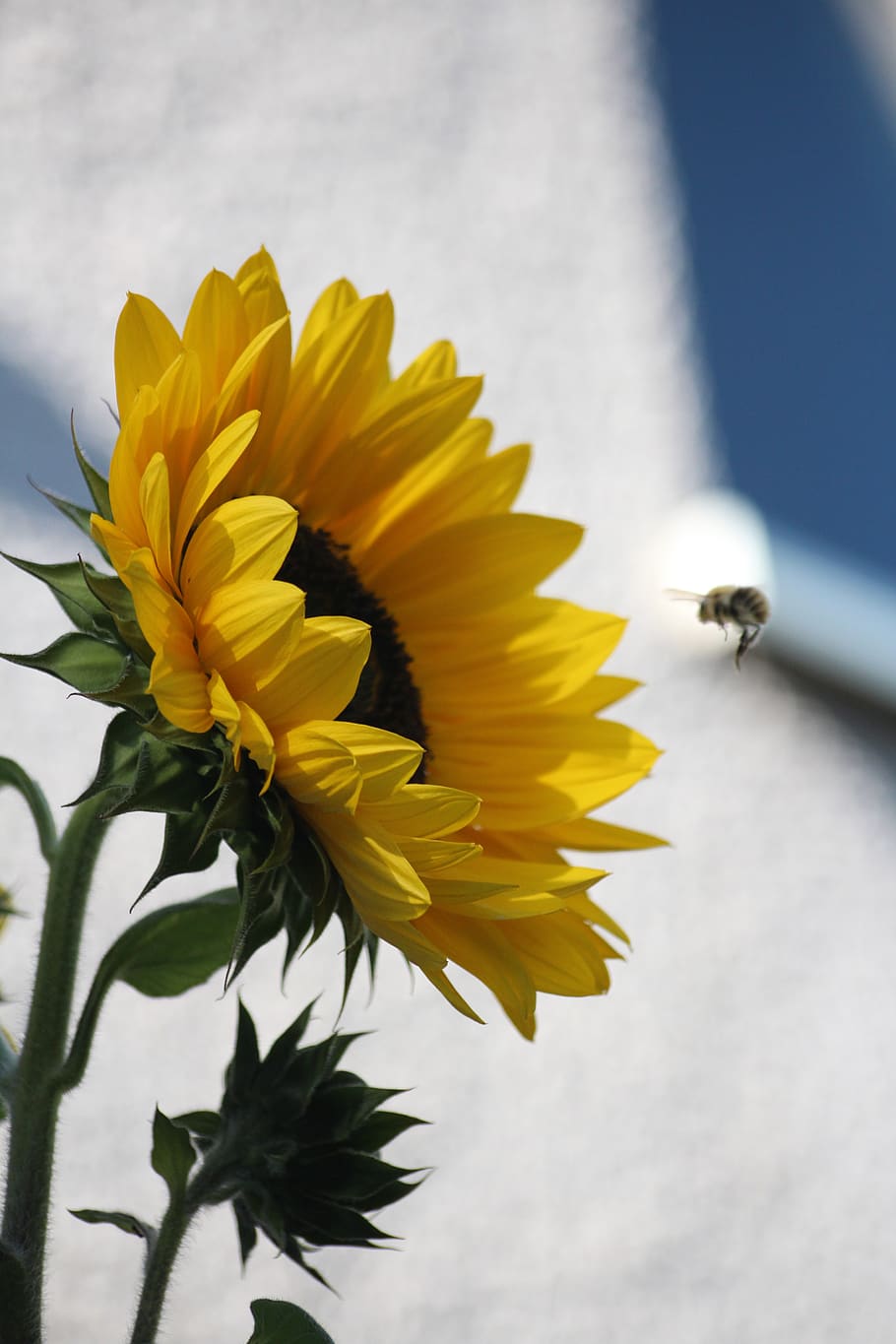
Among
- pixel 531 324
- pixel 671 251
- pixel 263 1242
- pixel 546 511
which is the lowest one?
pixel 263 1242

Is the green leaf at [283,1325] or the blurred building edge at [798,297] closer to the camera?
the green leaf at [283,1325]

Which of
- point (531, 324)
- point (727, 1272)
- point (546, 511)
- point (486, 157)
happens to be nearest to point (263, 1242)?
point (727, 1272)

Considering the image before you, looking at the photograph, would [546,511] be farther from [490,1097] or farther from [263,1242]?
[263,1242]

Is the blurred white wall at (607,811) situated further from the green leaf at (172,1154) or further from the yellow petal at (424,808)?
the yellow petal at (424,808)

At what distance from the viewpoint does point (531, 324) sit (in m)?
1.14

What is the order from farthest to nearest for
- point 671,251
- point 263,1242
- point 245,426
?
point 671,251
point 263,1242
point 245,426

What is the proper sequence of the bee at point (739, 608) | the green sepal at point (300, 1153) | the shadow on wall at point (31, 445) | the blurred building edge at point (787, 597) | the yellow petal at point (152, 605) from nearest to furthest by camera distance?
the yellow petal at point (152, 605), the green sepal at point (300, 1153), the bee at point (739, 608), the shadow on wall at point (31, 445), the blurred building edge at point (787, 597)

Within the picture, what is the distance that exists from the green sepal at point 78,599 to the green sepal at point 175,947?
12 cm

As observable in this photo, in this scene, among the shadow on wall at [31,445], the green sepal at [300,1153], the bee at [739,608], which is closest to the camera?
the green sepal at [300,1153]

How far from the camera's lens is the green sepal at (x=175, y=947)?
0.45 m

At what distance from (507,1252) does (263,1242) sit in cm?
19

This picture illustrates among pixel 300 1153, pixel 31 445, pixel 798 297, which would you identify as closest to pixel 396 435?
pixel 300 1153

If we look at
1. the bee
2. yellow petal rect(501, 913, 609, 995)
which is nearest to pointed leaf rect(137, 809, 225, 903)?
yellow petal rect(501, 913, 609, 995)

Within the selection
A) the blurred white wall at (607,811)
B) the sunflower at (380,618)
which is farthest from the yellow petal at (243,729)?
the blurred white wall at (607,811)
